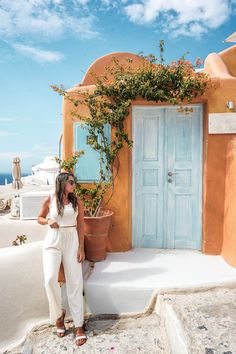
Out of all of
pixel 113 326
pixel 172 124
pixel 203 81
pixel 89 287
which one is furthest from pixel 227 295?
pixel 203 81

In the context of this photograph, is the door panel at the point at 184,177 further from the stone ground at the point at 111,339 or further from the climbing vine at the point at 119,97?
the stone ground at the point at 111,339

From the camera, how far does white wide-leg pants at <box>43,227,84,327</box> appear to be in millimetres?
3514

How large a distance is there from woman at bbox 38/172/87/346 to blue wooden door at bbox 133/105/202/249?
1907 mm

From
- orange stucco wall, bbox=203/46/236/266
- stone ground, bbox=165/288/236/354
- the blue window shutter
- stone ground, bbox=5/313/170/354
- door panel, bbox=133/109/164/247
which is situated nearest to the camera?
stone ground, bbox=165/288/236/354

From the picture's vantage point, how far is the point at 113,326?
148 inches

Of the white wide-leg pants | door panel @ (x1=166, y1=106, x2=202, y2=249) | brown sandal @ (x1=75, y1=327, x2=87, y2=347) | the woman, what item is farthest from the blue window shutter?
brown sandal @ (x1=75, y1=327, x2=87, y2=347)

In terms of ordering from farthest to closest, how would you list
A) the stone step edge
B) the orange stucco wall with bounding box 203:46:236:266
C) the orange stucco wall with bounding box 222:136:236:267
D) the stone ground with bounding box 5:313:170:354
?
the orange stucco wall with bounding box 203:46:236:266, the orange stucco wall with bounding box 222:136:236:267, the stone ground with bounding box 5:313:170:354, the stone step edge

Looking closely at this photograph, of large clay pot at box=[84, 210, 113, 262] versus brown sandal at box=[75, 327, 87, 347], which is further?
large clay pot at box=[84, 210, 113, 262]

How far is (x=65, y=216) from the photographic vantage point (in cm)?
355

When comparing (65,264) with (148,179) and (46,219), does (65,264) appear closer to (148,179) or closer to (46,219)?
(46,219)

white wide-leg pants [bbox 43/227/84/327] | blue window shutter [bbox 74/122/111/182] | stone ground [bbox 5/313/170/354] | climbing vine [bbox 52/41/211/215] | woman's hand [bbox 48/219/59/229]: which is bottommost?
stone ground [bbox 5/313/170/354]

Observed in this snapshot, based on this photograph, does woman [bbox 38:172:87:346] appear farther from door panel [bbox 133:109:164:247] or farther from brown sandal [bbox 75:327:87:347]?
door panel [bbox 133:109:164:247]

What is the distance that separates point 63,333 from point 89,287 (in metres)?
0.65

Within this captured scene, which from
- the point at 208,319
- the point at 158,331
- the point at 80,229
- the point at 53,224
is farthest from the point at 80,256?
the point at 208,319
